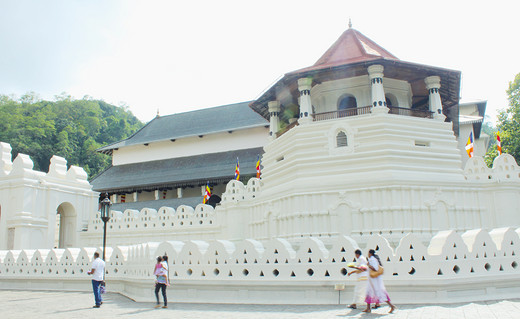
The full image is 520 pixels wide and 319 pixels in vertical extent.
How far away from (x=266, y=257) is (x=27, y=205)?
15043 millimetres

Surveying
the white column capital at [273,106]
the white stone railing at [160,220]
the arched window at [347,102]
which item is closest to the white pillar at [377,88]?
the arched window at [347,102]

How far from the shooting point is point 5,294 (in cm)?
1603

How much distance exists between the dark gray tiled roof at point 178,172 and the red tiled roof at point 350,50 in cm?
1120

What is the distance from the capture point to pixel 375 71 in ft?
61.3

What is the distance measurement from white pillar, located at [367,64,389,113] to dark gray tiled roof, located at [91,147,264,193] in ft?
42.9

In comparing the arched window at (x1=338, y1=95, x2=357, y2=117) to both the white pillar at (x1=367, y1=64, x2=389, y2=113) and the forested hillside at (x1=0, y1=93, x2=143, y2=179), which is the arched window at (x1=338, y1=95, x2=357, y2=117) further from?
the forested hillside at (x1=0, y1=93, x2=143, y2=179)

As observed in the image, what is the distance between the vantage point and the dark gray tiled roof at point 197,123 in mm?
36919

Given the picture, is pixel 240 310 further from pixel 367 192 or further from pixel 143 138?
pixel 143 138

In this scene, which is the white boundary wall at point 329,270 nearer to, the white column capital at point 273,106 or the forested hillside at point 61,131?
the white column capital at point 273,106

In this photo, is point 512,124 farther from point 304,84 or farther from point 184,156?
point 184,156

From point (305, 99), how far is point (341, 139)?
2312mm

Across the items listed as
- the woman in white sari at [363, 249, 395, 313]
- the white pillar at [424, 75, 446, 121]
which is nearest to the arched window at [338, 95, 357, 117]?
the white pillar at [424, 75, 446, 121]

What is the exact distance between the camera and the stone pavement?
904 cm

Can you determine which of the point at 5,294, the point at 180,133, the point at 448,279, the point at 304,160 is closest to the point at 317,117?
the point at 304,160
